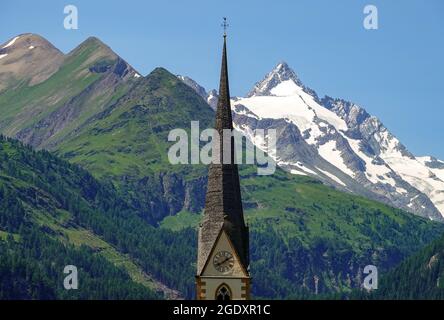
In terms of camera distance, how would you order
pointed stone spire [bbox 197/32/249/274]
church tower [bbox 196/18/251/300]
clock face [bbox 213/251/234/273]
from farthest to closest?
pointed stone spire [bbox 197/32/249/274] → clock face [bbox 213/251/234/273] → church tower [bbox 196/18/251/300]

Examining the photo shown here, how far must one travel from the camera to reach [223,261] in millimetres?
99938

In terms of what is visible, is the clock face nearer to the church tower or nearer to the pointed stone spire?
the church tower

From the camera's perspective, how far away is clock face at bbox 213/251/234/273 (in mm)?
99562

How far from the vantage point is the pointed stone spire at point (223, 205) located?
100 m

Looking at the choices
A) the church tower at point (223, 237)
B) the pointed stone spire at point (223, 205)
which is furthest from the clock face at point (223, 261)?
the pointed stone spire at point (223, 205)

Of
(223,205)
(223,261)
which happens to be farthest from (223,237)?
(223,205)

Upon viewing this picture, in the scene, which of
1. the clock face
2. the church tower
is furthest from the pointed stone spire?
the clock face

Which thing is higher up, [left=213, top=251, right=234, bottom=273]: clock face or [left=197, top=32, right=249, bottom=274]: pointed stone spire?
[left=197, top=32, right=249, bottom=274]: pointed stone spire

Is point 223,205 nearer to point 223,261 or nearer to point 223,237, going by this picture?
point 223,237

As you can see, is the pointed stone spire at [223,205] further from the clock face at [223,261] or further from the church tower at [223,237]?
the clock face at [223,261]

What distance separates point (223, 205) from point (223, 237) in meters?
2.81
